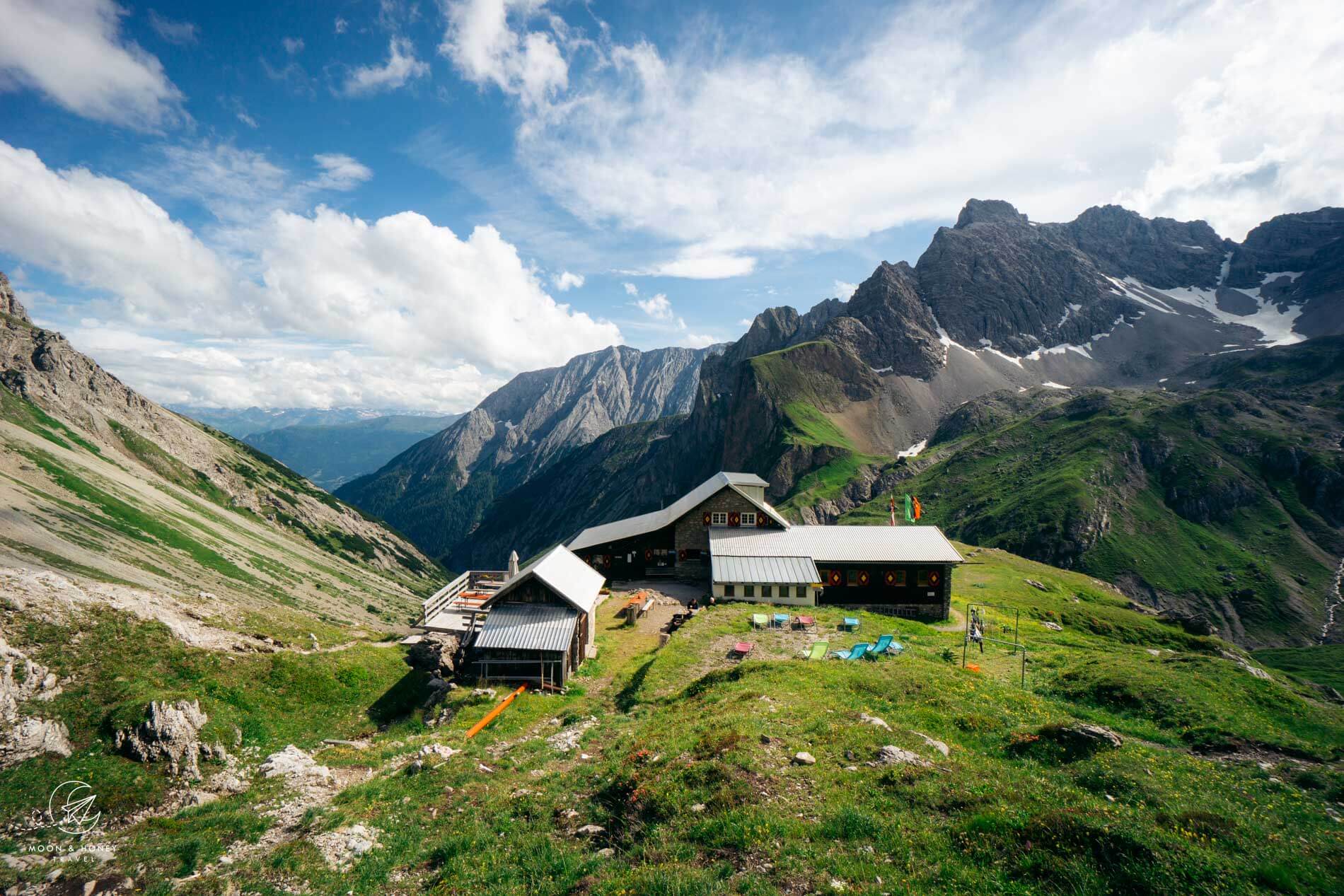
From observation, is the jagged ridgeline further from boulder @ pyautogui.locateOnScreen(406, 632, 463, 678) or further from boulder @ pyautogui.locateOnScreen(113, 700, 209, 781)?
boulder @ pyautogui.locateOnScreen(113, 700, 209, 781)

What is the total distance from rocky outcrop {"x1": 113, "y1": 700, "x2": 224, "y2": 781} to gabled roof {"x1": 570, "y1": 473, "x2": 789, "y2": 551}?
1488 inches

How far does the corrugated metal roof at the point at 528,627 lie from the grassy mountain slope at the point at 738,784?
294cm

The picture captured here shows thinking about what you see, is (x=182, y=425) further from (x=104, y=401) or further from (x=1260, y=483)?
(x=1260, y=483)

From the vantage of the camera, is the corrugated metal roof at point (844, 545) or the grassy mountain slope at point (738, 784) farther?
the corrugated metal roof at point (844, 545)

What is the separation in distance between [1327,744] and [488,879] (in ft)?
100

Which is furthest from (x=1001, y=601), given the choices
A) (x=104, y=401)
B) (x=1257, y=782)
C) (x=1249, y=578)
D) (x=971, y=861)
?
A: (x=104, y=401)

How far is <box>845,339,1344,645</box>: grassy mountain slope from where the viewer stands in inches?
5571

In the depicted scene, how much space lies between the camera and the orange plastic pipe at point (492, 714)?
82.2ft

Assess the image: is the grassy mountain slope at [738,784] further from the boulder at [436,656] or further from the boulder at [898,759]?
the boulder at [436,656]

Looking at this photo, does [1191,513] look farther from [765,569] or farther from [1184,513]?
[765,569]

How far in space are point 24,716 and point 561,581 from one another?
22763 mm

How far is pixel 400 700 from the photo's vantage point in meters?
30.1

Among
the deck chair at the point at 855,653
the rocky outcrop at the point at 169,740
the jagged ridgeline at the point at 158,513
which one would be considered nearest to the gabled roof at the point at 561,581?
the jagged ridgeline at the point at 158,513

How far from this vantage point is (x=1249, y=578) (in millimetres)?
146000
